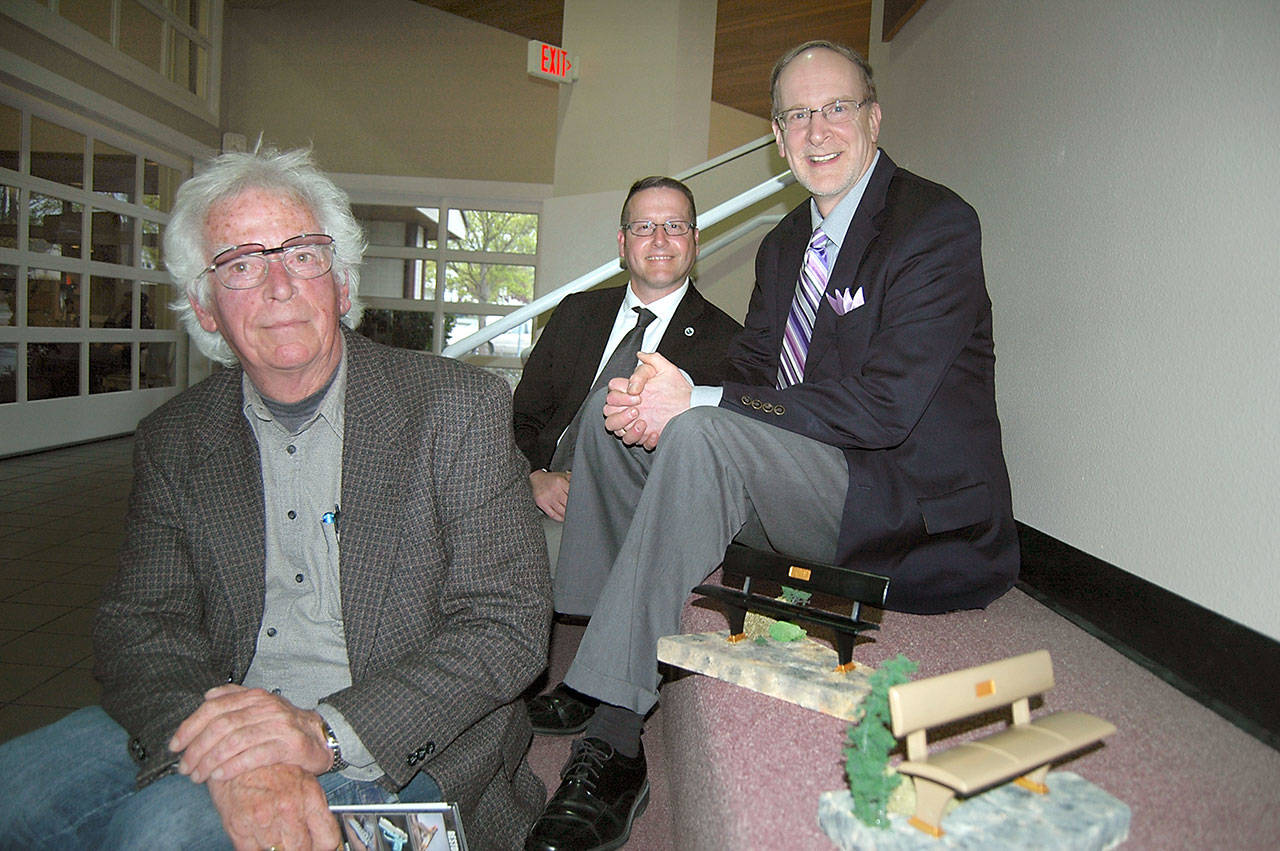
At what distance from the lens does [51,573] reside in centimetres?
329

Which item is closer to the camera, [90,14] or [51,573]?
[51,573]

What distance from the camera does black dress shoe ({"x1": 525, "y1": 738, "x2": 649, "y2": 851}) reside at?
142 centimetres

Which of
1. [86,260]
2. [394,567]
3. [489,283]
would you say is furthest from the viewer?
[489,283]

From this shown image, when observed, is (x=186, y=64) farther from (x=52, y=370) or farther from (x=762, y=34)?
(x=762, y=34)

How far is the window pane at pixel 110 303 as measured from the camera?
6.53 metres

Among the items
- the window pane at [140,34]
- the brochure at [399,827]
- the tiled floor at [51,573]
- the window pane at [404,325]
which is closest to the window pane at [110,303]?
the tiled floor at [51,573]

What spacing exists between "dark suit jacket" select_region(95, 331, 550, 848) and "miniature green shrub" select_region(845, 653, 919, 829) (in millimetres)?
530

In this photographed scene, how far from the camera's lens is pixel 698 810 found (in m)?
1.24

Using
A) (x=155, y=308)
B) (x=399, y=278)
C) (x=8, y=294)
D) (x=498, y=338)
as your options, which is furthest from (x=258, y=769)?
(x=399, y=278)

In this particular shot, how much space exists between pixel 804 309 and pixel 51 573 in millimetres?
3052

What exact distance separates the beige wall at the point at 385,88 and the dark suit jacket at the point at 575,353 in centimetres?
587

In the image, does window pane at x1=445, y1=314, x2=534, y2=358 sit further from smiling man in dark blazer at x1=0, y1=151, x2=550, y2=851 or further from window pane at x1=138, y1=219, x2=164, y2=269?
smiling man in dark blazer at x1=0, y1=151, x2=550, y2=851

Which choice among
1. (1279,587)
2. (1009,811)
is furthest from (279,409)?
(1279,587)

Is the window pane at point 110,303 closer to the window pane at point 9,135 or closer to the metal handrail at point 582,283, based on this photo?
the window pane at point 9,135
